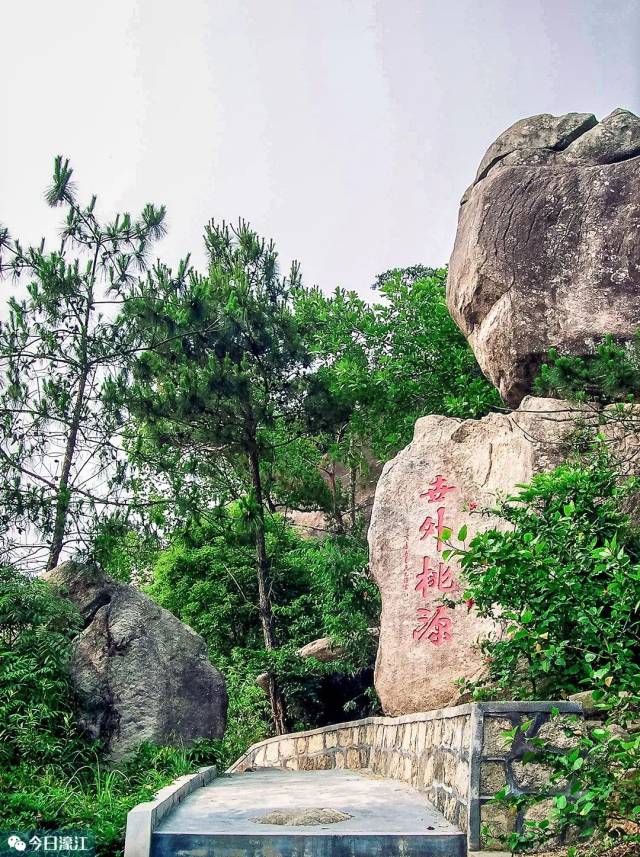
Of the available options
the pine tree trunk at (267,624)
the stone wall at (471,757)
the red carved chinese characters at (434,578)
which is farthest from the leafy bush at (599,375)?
the pine tree trunk at (267,624)

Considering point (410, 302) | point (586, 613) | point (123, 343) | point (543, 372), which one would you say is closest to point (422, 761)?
point (586, 613)

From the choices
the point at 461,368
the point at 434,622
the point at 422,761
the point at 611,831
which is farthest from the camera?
the point at 461,368

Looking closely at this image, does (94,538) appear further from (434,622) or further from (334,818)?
(334,818)

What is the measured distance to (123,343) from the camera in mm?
7762

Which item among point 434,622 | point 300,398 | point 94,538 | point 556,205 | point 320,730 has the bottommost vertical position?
point 320,730

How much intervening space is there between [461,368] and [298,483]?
2.96 m

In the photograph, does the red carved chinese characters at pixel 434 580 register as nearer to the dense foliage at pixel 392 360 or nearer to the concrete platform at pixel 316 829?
the concrete platform at pixel 316 829

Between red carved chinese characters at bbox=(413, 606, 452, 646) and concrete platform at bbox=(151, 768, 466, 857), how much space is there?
1.50m

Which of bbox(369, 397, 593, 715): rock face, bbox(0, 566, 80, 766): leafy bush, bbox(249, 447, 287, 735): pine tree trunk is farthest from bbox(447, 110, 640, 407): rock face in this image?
bbox(0, 566, 80, 766): leafy bush

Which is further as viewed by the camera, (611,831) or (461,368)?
(461,368)

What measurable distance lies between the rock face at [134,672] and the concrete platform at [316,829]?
1844 millimetres

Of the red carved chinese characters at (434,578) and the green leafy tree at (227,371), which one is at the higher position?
the green leafy tree at (227,371)

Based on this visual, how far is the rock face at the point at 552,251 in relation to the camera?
7.09 meters

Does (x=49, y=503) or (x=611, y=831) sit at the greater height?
(x=49, y=503)
